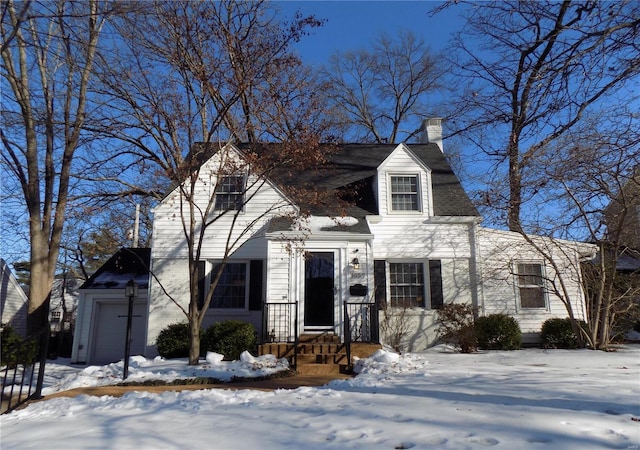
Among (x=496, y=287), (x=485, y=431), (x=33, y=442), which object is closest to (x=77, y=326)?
(x=33, y=442)

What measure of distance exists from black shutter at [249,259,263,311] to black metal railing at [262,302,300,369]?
1142 millimetres

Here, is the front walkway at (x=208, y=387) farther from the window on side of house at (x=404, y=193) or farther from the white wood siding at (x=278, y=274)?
the window on side of house at (x=404, y=193)

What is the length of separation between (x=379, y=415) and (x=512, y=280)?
9677 millimetres

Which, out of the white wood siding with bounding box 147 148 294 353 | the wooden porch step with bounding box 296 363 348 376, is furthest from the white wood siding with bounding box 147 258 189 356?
the wooden porch step with bounding box 296 363 348 376

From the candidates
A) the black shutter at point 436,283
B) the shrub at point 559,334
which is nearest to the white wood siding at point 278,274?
the black shutter at point 436,283

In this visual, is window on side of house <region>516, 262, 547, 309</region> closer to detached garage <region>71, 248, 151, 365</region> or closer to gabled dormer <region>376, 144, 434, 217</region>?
gabled dormer <region>376, 144, 434, 217</region>

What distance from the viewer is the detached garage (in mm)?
14102

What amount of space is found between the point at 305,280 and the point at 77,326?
848cm

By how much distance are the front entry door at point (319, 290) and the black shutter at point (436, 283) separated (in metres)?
3.09

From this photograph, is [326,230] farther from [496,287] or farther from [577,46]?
[577,46]

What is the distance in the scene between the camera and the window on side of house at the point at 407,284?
12.4 m

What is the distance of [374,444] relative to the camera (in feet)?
11.8

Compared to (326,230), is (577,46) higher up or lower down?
higher up

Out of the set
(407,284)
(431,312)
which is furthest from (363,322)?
(431,312)
